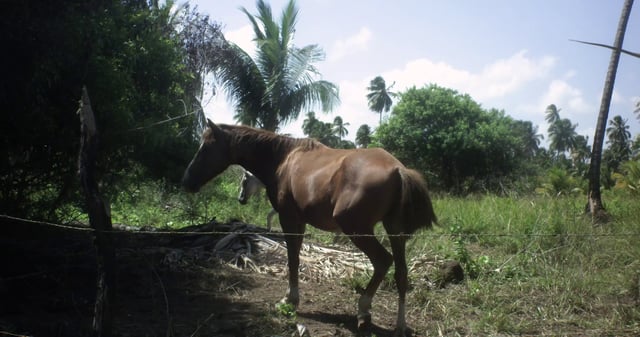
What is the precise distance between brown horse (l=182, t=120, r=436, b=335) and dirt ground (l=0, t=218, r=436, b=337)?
58 cm

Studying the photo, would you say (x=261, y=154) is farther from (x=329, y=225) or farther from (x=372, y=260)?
(x=372, y=260)

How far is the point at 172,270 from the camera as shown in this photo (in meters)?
6.99

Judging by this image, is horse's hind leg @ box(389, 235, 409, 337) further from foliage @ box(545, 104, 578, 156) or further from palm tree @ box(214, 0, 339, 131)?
foliage @ box(545, 104, 578, 156)

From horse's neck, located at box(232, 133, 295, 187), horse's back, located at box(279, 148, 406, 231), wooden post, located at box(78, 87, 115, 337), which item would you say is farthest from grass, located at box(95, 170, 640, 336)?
wooden post, located at box(78, 87, 115, 337)

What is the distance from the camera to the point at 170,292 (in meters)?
6.18

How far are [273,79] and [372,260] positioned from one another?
13.1 m

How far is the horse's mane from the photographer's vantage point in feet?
20.1

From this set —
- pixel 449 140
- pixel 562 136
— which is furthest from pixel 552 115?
pixel 449 140

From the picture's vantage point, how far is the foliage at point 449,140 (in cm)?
2283

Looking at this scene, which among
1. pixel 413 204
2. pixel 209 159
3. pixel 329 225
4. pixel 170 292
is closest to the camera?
pixel 413 204

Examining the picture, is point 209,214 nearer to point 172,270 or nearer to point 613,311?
point 172,270

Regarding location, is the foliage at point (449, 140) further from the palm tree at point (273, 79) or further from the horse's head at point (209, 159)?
the horse's head at point (209, 159)

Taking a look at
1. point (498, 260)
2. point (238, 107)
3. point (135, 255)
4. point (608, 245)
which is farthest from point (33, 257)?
point (238, 107)

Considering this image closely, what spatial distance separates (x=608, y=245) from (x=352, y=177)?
4.29 m
